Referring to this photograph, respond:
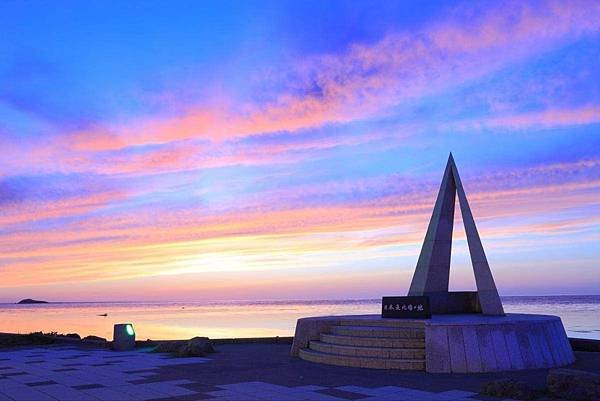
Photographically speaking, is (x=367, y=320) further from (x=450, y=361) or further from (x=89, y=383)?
(x=89, y=383)

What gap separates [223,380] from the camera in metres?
13.5

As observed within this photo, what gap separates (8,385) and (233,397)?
20.3ft

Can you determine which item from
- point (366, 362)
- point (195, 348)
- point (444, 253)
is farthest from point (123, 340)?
point (444, 253)

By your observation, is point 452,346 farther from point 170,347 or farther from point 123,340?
point 123,340

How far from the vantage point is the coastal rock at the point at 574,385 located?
10.4m

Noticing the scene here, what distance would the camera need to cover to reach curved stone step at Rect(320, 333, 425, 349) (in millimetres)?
15641

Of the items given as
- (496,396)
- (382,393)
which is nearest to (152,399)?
(382,393)

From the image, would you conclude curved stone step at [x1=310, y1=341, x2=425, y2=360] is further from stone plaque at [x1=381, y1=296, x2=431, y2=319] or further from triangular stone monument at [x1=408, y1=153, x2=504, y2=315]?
triangular stone monument at [x1=408, y1=153, x2=504, y2=315]

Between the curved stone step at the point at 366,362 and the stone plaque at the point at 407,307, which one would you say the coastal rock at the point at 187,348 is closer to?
the curved stone step at the point at 366,362

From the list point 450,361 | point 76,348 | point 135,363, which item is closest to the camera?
point 450,361

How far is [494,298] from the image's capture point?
2014 cm

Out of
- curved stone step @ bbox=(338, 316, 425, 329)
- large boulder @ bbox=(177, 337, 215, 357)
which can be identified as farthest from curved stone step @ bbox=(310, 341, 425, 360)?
large boulder @ bbox=(177, 337, 215, 357)

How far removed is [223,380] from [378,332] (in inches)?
211

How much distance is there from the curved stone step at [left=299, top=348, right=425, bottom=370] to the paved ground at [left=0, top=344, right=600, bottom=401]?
1.34 feet
